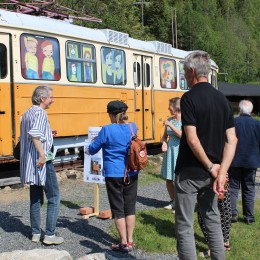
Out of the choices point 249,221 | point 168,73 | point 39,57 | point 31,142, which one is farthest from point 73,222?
point 168,73

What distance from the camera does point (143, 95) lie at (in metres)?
13.7

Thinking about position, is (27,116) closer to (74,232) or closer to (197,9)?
(74,232)

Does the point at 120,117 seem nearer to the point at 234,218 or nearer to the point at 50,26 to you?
the point at 234,218

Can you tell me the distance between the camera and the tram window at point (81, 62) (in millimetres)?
10898

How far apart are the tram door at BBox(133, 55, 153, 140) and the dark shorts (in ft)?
25.8

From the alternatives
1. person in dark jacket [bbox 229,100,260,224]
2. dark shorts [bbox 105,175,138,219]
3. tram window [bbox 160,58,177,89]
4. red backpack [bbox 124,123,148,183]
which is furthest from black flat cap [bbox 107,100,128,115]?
tram window [bbox 160,58,177,89]

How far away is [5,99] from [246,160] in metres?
4.92

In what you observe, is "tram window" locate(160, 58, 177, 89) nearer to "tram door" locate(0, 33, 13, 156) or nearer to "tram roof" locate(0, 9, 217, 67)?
"tram roof" locate(0, 9, 217, 67)

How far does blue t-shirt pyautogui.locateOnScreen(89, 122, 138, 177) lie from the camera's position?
553 cm

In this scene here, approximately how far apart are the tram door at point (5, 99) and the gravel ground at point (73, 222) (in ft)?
3.18

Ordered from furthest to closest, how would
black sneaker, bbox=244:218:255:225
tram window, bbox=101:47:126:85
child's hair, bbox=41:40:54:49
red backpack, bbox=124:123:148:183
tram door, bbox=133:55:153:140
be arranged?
1. tram door, bbox=133:55:153:140
2. tram window, bbox=101:47:126:85
3. child's hair, bbox=41:40:54:49
4. black sneaker, bbox=244:218:255:225
5. red backpack, bbox=124:123:148:183

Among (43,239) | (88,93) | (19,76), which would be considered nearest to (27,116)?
(43,239)

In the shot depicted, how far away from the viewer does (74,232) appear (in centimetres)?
635

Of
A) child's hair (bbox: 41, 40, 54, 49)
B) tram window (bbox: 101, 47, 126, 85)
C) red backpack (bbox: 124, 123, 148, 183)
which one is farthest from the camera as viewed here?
tram window (bbox: 101, 47, 126, 85)
